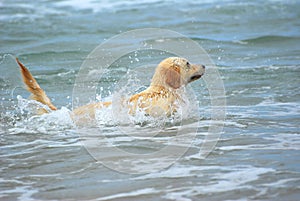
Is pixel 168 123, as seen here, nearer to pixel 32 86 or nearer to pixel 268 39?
pixel 32 86

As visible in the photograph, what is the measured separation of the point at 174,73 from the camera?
7672mm

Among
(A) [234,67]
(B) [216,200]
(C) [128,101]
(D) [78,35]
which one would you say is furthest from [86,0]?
(B) [216,200]

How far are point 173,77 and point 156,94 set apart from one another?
379 mm

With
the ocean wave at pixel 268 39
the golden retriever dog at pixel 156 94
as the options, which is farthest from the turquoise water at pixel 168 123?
the golden retriever dog at pixel 156 94

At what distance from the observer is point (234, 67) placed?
10773 millimetres

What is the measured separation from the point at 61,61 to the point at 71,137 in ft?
16.5

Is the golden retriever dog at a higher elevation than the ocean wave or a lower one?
lower

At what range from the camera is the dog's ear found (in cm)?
764

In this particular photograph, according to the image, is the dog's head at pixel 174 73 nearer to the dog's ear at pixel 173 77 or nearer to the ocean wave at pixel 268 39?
the dog's ear at pixel 173 77

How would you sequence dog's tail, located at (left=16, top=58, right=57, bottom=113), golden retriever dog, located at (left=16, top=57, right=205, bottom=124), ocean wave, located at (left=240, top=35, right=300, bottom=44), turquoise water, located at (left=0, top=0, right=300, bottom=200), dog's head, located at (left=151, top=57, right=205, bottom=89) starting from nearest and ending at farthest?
turquoise water, located at (left=0, top=0, right=300, bottom=200) → dog's tail, located at (left=16, top=58, right=57, bottom=113) → golden retriever dog, located at (left=16, top=57, right=205, bottom=124) → dog's head, located at (left=151, top=57, right=205, bottom=89) → ocean wave, located at (left=240, top=35, right=300, bottom=44)

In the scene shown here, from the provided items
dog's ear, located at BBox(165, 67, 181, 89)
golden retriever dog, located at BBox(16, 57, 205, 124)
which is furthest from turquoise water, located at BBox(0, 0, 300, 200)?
dog's ear, located at BBox(165, 67, 181, 89)

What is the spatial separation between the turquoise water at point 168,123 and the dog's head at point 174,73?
46 centimetres

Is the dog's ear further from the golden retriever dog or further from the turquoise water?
the turquoise water

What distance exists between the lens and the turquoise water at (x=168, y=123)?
17.0ft
